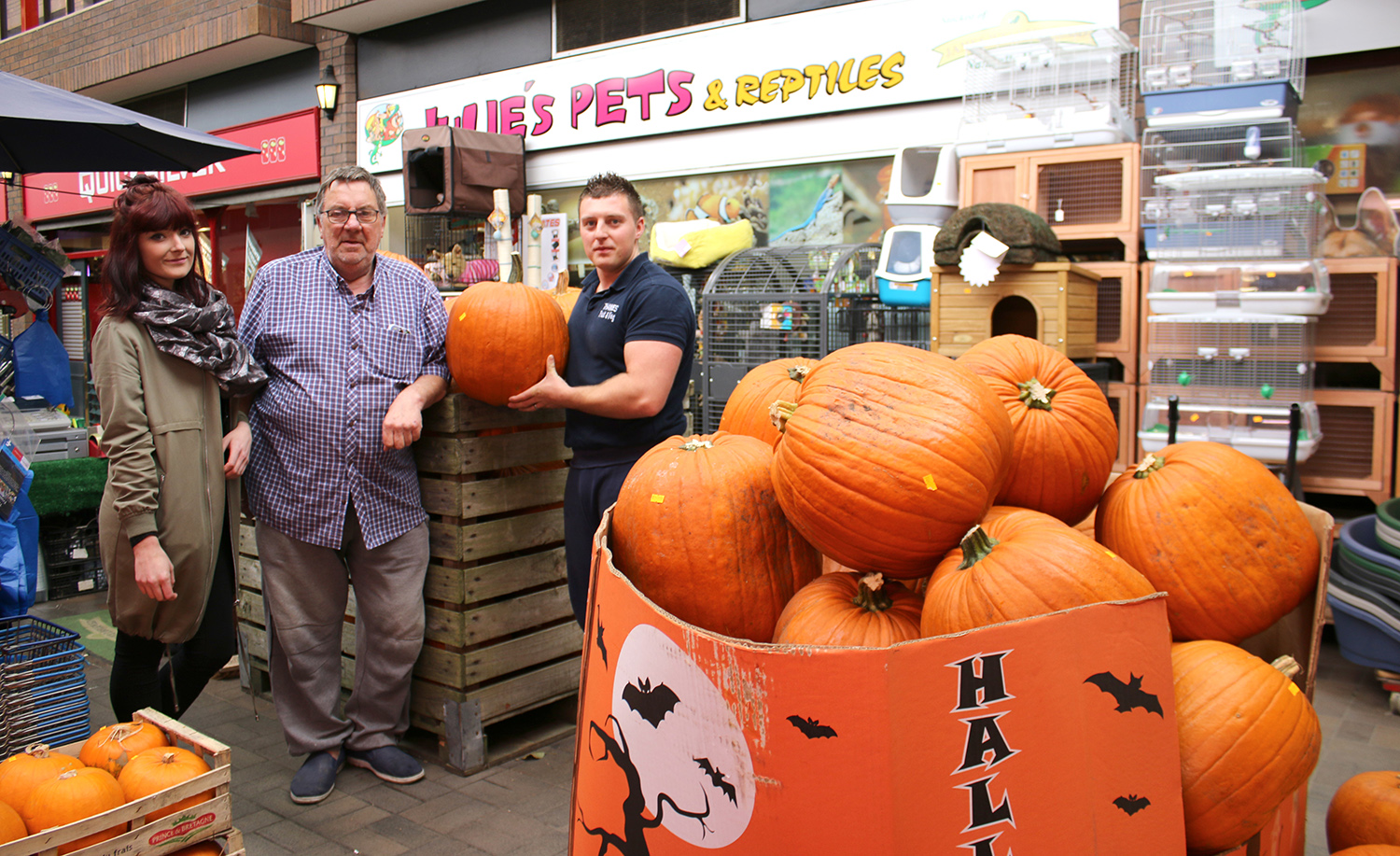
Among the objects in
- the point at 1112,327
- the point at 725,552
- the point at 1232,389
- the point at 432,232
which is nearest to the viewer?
the point at 725,552

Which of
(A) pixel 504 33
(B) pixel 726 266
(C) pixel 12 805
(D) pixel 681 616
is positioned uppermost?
(A) pixel 504 33

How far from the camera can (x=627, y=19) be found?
28.0ft

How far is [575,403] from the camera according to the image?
2.86 metres

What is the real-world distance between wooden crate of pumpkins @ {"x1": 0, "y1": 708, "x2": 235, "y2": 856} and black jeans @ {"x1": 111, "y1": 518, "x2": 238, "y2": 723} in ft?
1.74

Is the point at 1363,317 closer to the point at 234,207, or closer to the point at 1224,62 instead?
the point at 1224,62

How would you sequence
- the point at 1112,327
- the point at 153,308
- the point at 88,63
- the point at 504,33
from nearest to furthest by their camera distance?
the point at 153,308
the point at 1112,327
the point at 504,33
the point at 88,63

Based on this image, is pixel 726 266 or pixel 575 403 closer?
pixel 575 403

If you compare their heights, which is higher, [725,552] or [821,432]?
[821,432]

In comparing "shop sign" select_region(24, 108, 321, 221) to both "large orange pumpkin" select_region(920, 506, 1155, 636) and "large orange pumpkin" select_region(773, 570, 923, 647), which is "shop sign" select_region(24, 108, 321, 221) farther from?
"large orange pumpkin" select_region(920, 506, 1155, 636)

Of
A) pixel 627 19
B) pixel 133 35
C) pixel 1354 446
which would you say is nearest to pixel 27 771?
pixel 1354 446

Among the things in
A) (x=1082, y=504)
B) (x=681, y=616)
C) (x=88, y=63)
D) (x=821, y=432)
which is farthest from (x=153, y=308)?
(x=88, y=63)

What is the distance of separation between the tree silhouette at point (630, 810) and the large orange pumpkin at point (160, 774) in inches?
54.1

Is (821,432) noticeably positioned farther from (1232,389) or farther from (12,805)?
(1232,389)

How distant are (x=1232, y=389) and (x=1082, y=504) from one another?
3.63m
